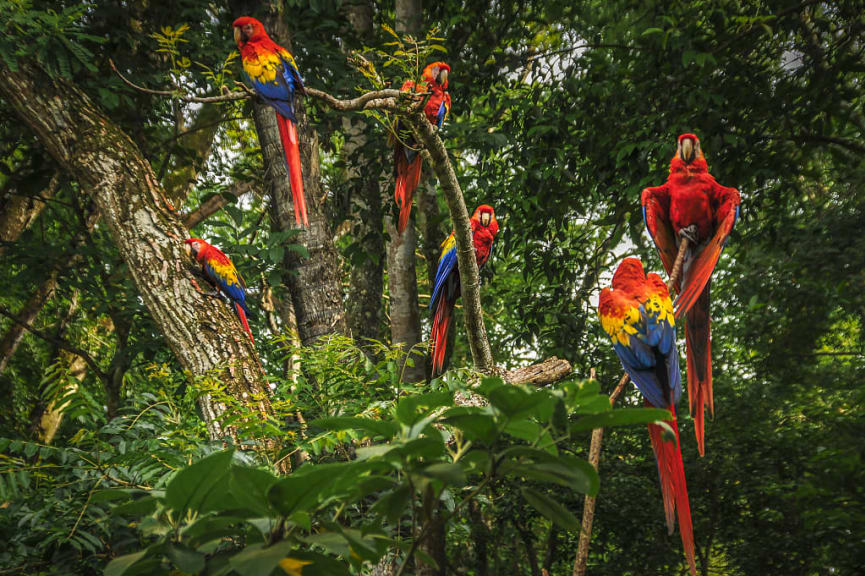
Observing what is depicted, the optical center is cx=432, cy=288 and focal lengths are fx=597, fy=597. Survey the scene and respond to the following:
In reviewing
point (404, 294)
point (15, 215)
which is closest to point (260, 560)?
point (404, 294)

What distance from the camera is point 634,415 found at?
0.31 m

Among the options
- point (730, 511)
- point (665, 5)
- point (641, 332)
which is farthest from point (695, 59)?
→ point (730, 511)

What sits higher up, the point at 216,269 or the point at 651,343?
the point at 216,269

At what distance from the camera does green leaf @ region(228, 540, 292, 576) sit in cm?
25

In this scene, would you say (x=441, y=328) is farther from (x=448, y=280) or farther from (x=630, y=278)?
(x=630, y=278)

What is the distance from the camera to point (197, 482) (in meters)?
0.29

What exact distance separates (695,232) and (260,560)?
151 centimetres

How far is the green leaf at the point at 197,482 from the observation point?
0.29 metres

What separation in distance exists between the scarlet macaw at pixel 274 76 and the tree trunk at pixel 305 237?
29 centimetres

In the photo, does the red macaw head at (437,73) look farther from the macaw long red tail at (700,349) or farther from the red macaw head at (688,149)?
the macaw long red tail at (700,349)

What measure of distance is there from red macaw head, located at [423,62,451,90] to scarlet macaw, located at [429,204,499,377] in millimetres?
528

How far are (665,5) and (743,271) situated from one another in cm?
154

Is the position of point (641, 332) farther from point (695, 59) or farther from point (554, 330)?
point (554, 330)

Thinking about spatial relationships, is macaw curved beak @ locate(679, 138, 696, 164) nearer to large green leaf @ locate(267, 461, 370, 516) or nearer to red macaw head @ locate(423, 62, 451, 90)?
red macaw head @ locate(423, 62, 451, 90)
